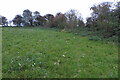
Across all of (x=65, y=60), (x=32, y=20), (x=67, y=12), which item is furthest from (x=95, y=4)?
(x=32, y=20)

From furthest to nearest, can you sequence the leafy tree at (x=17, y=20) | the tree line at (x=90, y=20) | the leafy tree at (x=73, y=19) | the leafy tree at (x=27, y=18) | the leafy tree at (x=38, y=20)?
the leafy tree at (x=38, y=20), the leafy tree at (x=17, y=20), the leafy tree at (x=27, y=18), the leafy tree at (x=73, y=19), the tree line at (x=90, y=20)

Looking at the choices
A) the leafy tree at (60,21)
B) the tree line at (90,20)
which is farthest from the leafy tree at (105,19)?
the leafy tree at (60,21)

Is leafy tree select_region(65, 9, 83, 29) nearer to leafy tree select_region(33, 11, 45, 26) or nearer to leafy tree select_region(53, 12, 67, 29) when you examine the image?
leafy tree select_region(53, 12, 67, 29)

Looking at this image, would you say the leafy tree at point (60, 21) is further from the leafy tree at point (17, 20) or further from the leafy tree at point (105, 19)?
the leafy tree at point (17, 20)

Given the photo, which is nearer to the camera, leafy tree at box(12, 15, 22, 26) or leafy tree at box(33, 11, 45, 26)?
leafy tree at box(12, 15, 22, 26)

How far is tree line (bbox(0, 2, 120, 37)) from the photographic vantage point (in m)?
14.6

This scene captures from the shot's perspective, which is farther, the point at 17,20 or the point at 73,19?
the point at 17,20

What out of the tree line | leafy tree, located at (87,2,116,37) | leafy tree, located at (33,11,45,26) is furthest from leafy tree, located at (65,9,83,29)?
leafy tree, located at (33,11,45,26)

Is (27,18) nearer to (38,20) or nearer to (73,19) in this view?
(38,20)

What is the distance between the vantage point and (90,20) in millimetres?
24344

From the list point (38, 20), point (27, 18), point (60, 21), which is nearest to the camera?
point (60, 21)

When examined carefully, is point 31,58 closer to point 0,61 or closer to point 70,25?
point 0,61

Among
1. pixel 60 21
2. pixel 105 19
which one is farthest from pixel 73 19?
pixel 105 19

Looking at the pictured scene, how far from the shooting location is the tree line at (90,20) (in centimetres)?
1460
